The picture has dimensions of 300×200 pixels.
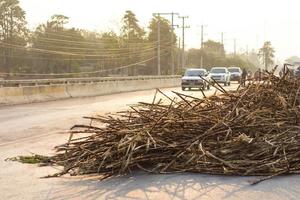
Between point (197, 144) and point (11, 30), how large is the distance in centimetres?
6123

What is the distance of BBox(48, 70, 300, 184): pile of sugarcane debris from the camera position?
7629 millimetres

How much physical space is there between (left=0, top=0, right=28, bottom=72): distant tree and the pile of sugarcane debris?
178 ft

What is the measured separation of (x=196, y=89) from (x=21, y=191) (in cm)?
3607

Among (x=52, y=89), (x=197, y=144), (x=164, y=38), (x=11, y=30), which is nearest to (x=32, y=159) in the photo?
(x=197, y=144)

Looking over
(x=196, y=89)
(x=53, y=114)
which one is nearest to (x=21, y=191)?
(x=53, y=114)

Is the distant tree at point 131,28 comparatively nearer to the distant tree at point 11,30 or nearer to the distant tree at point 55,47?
the distant tree at point 55,47

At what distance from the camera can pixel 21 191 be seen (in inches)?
288

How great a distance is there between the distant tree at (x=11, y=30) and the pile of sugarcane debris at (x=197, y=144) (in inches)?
2134

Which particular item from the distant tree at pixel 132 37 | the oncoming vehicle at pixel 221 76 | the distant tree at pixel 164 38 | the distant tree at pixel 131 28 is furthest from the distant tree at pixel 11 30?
the distant tree at pixel 164 38

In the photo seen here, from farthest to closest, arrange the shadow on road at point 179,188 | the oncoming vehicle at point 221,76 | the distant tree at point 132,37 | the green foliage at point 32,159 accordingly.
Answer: the distant tree at point 132,37 < the oncoming vehicle at point 221,76 < the green foliage at point 32,159 < the shadow on road at point 179,188

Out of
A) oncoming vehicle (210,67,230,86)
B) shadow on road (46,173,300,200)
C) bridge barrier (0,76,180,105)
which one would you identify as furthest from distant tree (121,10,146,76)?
shadow on road (46,173,300,200)

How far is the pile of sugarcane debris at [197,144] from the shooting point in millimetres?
7629

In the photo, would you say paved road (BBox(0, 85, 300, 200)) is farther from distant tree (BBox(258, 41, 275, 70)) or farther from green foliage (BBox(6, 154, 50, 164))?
distant tree (BBox(258, 41, 275, 70))

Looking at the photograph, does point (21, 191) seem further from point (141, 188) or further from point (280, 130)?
point (280, 130)
